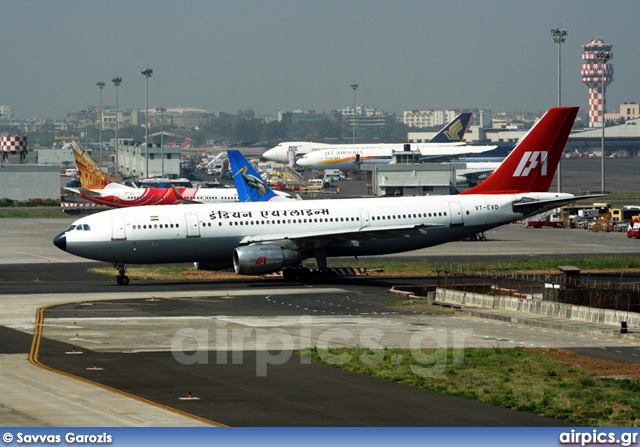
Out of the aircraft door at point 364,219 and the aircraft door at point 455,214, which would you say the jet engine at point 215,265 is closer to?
the aircraft door at point 364,219

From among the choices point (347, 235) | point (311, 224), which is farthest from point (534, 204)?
point (311, 224)

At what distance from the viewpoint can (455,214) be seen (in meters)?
59.8

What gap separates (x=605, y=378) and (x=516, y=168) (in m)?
34.0

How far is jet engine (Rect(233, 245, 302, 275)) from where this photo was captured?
54094mm

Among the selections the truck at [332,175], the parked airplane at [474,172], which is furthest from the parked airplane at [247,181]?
the truck at [332,175]

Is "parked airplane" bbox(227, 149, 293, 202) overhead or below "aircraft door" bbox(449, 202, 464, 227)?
overhead

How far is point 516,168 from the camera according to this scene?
62.3 meters

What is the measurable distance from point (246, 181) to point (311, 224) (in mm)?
29345

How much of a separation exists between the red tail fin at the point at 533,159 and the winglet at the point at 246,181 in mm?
28619

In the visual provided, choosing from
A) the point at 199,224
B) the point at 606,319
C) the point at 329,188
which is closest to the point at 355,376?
the point at 606,319

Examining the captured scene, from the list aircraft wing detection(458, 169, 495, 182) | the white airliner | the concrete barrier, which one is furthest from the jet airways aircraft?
the white airliner

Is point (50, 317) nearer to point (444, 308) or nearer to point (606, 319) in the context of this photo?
point (444, 308)

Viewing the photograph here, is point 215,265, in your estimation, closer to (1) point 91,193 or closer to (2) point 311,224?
(2) point 311,224

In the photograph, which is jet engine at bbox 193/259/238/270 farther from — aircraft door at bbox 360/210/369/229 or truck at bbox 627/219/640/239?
truck at bbox 627/219/640/239
